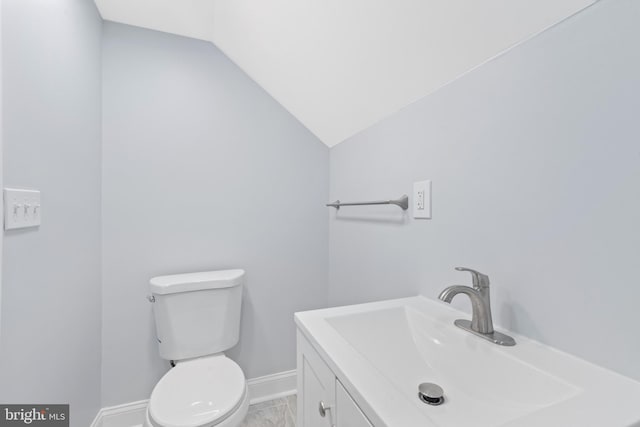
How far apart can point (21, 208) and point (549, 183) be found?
1.36 m

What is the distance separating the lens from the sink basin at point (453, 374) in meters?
0.42

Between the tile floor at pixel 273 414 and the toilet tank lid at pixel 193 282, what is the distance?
761mm

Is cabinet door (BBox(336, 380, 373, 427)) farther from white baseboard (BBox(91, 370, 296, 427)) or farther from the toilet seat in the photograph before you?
white baseboard (BBox(91, 370, 296, 427))

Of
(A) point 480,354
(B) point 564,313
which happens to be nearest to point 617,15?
(B) point 564,313

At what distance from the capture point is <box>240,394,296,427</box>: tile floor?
56.4 inches

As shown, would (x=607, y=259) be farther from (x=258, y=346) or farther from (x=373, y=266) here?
(x=258, y=346)

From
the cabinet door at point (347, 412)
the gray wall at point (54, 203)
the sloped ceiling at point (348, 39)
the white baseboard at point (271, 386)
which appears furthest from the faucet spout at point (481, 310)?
the white baseboard at point (271, 386)

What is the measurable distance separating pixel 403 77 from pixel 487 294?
2.54ft

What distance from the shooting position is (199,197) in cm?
149

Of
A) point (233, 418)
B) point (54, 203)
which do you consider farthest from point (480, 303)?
point (54, 203)

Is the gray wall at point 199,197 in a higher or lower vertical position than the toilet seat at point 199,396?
higher

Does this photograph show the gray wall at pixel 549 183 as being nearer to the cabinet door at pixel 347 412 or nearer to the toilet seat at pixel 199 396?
the cabinet door at pixel 347 412

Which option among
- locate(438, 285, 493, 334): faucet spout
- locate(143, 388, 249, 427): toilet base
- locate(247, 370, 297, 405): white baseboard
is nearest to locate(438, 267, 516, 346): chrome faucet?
locate(438, 285, 493, 334): faucet spout

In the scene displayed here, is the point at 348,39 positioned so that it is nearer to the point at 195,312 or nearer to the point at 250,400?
the point at 195,312
